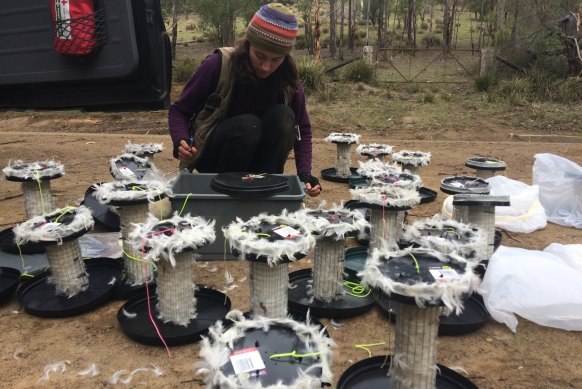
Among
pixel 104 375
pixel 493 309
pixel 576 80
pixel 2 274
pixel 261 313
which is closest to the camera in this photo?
pixel 104 375

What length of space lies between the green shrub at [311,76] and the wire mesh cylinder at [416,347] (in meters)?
8.14

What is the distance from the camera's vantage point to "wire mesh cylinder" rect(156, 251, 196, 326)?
1.68 meters

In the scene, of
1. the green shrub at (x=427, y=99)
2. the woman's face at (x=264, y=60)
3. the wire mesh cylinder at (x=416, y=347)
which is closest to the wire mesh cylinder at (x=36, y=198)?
the woman's face at (x=264, y=60)

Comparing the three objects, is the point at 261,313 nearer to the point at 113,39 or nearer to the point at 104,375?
the point at 104,375

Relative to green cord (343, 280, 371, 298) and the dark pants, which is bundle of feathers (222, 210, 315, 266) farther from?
the dark pants

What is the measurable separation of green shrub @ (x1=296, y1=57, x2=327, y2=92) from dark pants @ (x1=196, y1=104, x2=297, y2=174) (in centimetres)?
663

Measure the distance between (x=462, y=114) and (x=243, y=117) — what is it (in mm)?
6119

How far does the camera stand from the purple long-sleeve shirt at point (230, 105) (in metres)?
2.46

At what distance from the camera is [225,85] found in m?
2.47

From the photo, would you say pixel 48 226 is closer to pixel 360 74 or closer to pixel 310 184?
pixel 310 184

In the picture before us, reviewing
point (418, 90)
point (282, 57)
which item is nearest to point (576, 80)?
point (418, 90)

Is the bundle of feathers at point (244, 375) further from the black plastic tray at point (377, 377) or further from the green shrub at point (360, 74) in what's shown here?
the green shrub at point (360, 74)

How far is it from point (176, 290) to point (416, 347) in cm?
90

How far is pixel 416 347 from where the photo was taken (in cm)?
128
